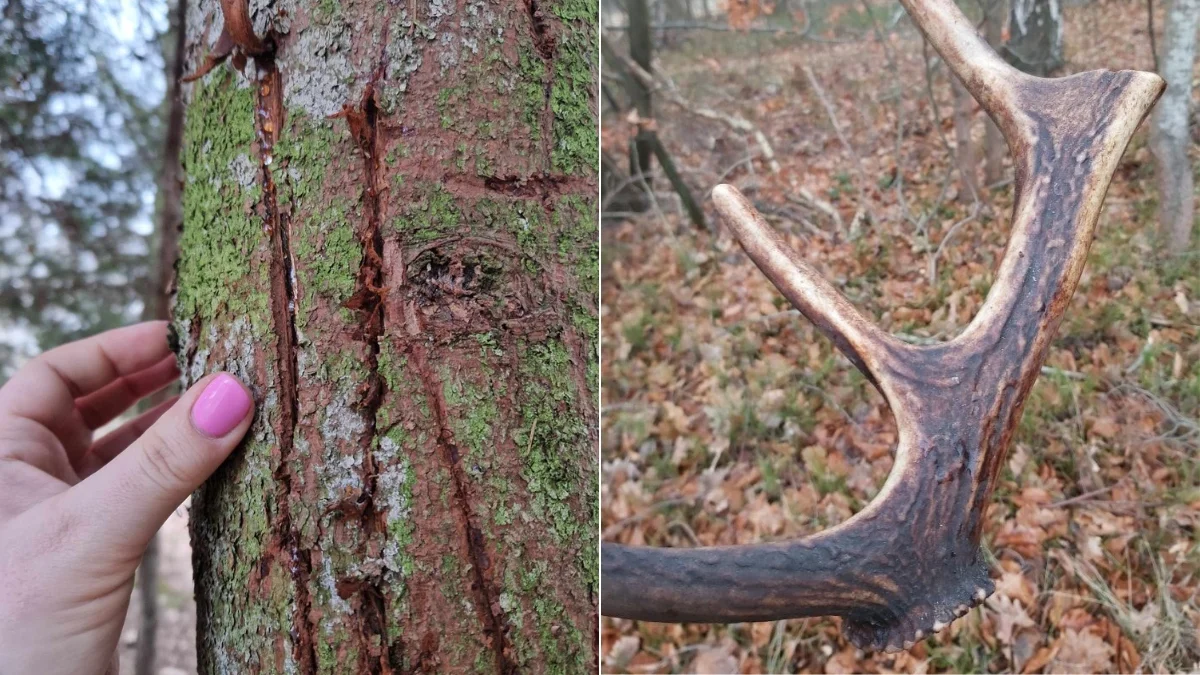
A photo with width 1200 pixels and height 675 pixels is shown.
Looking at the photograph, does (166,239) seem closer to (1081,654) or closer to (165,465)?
(165,465)

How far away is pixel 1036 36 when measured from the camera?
2.90m

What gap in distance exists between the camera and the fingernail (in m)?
0.73

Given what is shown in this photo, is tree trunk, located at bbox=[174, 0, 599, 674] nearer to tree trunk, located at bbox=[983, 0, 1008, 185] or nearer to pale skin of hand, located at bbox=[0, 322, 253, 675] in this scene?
pale skin of hand, located at bbox=[0, 322, 253, 675]

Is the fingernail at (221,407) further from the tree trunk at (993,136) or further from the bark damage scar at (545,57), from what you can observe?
the tree trunk at (993,136)

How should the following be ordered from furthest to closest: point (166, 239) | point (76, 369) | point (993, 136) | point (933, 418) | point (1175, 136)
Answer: point (993, 136)
point (1175, 136)
point (166, 239)
point (76, 369)
point (933, 418)

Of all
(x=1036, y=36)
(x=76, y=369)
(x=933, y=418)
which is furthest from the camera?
(x=1036, y=36)

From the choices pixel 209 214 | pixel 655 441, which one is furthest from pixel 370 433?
pixel 655 441

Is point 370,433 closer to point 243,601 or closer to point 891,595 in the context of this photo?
point 243,601

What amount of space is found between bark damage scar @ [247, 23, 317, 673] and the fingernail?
65 millimetres

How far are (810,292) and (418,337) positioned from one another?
0.54m

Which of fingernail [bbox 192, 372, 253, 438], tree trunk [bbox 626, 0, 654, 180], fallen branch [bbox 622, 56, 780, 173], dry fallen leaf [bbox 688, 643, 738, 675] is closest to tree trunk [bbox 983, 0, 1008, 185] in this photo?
fallen branch [bbox 622, 56, 780, 173]

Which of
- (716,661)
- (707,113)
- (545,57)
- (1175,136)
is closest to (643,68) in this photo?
(707,113)

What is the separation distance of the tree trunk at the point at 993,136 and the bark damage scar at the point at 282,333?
3069mm

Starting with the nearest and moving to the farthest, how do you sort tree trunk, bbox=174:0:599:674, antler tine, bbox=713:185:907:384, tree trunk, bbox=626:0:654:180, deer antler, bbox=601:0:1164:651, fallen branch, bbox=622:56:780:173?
tree trunk, bbox=174:0:599:674 < deer antler, bbox=601:0:1164:651 < antler tine, bbox=713:185:907:384 < fallen branch, bbox=622:56:780:173 < tree trunk, bbox=626:0:654:180
